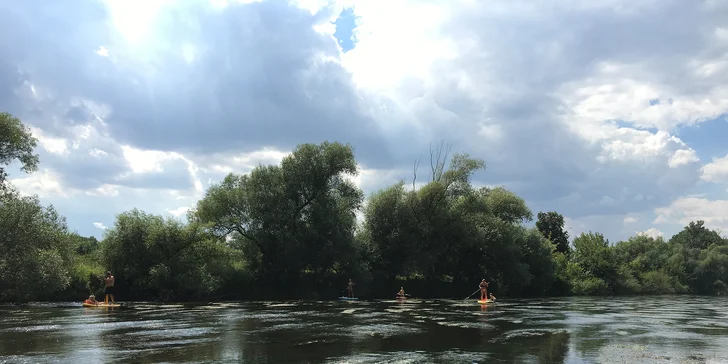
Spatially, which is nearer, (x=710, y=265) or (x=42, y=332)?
(x=42, y=332)

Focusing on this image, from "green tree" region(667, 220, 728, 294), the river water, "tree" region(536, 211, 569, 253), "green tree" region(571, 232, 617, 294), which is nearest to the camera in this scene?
the river water

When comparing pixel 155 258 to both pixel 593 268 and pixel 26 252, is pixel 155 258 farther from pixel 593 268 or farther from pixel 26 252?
pixel 593 268

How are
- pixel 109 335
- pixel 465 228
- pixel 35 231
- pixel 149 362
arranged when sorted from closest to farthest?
pixel 149 362, pixel 109 335, pixel 35 231, pixel 465 228

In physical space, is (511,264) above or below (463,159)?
below

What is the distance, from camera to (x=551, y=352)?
647 inches

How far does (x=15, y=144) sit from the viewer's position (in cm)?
4378

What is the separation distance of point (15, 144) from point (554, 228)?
106503 millimetres

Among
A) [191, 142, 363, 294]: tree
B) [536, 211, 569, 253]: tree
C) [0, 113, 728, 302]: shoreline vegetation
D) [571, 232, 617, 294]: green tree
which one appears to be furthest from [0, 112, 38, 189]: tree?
[536, 211, 569, 253]: tree

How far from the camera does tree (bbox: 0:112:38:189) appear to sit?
4319 cm

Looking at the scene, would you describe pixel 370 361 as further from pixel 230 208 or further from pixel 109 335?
pixel 230 208

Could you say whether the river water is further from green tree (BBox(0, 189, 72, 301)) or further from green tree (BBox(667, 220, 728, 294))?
green tree (BBox(667, 220, 728, 294))

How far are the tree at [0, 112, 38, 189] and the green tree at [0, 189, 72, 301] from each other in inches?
150

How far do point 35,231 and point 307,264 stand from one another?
88.1 ft

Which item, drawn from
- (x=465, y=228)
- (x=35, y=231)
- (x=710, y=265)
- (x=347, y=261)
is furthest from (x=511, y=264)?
(x=710, y=265)
